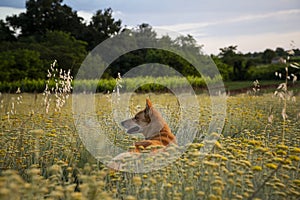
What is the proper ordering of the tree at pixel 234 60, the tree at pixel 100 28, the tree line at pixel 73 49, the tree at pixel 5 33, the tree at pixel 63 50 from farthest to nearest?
the tree at pixel 100 28 < the tree at pixel 5 33 < the tree at pixel 234 60 < the tree at pixel 63 50 < the tree line at pixel 73 49

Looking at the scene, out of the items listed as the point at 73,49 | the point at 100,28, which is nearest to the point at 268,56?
the point at 73,49

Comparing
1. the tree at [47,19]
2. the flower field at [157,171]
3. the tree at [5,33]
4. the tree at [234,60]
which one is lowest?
the flower field at [157,171]

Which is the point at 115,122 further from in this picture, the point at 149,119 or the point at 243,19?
the point at 243,19

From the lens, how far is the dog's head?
4.80 m

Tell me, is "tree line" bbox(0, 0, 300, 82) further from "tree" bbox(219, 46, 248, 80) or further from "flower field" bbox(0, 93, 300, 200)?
"flower field" bbox(0, 93, 300, 200)

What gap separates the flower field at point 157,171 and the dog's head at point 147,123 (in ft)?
0.50

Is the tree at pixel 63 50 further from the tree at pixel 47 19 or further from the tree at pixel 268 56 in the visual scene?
the tree at pixel 268 56

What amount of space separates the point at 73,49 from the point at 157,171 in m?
26.0

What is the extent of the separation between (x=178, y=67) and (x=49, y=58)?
35.2 feet

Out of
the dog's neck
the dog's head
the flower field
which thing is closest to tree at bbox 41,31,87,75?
the flower field

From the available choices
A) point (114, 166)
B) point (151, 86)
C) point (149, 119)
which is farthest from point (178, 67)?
point (114, 166)

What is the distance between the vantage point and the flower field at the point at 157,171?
2.12 meters

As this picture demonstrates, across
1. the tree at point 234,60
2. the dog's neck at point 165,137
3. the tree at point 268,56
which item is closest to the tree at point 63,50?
the tree at point 234,60

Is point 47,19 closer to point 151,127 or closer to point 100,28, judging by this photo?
point 100,28
